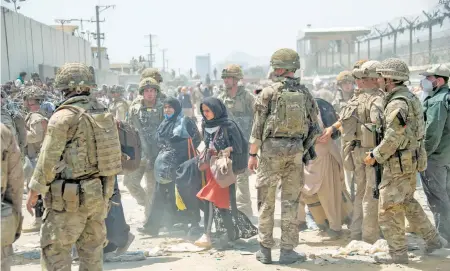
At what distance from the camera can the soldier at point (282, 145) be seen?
5.55 m

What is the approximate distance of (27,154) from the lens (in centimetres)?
766

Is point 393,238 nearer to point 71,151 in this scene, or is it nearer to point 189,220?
point 189,220

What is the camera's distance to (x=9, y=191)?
3.66 m

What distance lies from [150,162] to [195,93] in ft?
66.6

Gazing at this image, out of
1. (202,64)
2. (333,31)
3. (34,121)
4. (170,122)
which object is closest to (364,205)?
(170,122)

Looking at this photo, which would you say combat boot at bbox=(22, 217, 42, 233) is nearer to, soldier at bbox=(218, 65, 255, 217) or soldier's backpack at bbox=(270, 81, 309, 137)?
soldier at bbox=(218, 65, 255, 217)

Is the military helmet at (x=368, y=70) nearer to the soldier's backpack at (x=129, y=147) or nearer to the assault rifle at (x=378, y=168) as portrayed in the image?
the assault rifle at (x=378, y=168)

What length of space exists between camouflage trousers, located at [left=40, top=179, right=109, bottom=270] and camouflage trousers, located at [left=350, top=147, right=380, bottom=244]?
2.91m

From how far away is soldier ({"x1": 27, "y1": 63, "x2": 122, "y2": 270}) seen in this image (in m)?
4.04

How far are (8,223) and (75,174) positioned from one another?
0.70 meters

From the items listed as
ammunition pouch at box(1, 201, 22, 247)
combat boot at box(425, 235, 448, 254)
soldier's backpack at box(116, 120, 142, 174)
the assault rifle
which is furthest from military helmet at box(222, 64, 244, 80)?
ammunition pouch at box(1, 201, 22, 247)

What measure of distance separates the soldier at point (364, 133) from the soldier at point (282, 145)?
58 centimetres

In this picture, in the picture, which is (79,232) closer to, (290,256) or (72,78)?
(72,78)

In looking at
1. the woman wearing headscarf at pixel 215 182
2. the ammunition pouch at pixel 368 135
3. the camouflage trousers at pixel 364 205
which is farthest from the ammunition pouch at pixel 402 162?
the woman wearing headscarf at pixel 215 182
